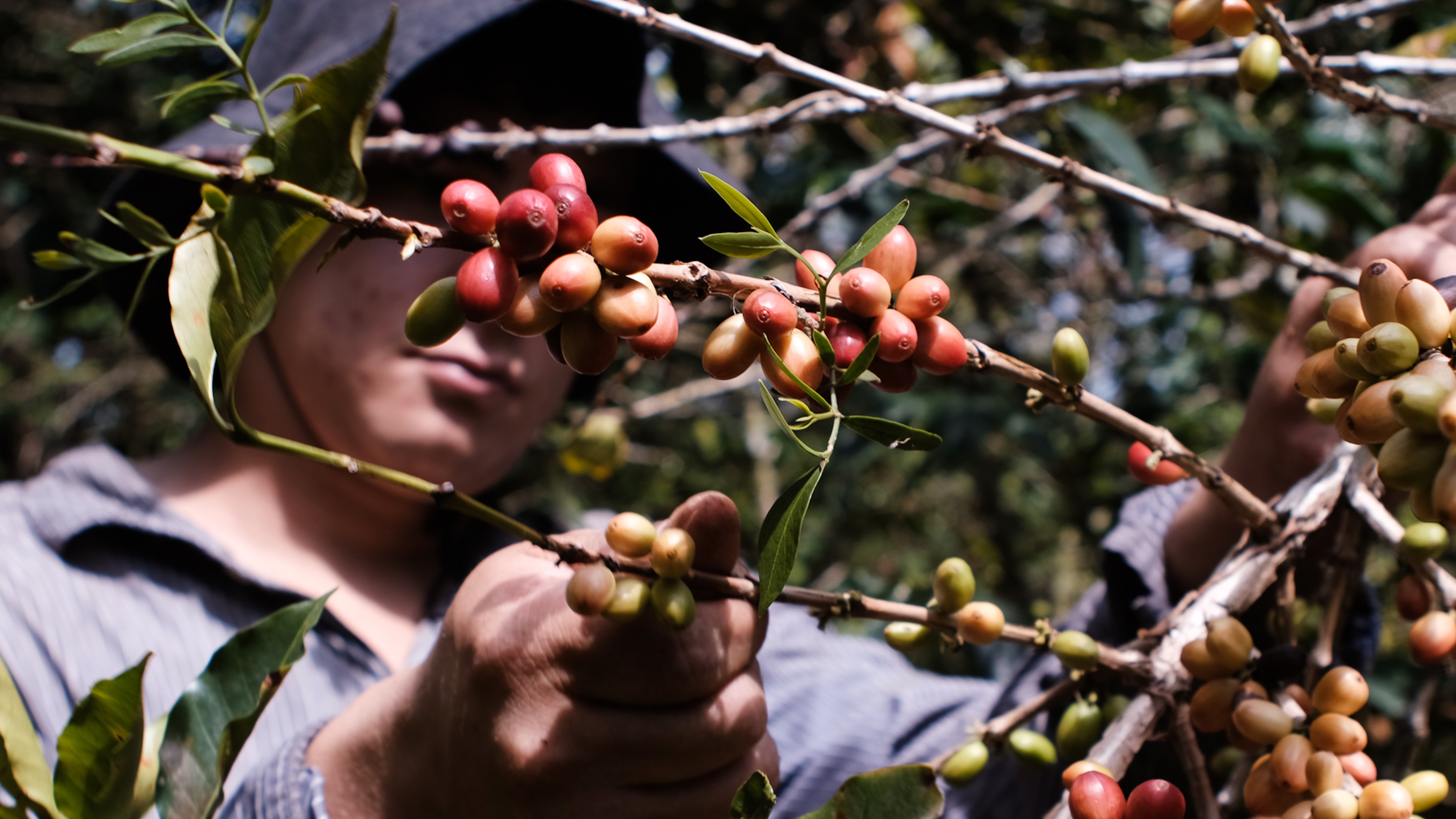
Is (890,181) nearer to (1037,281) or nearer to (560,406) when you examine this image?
(560,406)

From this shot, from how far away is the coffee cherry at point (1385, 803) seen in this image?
513mm

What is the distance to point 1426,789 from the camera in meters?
0.57

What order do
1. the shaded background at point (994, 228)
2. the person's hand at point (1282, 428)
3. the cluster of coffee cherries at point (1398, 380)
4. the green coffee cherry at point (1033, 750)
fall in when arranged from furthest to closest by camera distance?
1. the shaded background at point (994, 228)
2. the person's hand at point (1282, 428)
3. the green coffee cherry at point (1033, 750)
4. the cluster of coffee cherries at point (1398, 380)

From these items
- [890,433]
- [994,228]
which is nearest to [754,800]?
[890,433]

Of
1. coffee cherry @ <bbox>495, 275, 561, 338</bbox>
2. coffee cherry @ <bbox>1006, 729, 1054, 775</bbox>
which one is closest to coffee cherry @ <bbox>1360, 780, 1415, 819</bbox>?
coffee cherry @ <bbox>1006, 729, 1054, 775</bbox>

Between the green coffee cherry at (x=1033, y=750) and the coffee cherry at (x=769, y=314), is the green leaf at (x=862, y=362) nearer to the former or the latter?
the coffee cherry at (x=769, y=314)

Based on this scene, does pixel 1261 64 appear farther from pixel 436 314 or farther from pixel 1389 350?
pixel 436 314

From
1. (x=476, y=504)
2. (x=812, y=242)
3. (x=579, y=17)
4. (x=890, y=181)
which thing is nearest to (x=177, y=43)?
(x=476, y=504)

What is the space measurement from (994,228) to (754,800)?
1.56 m

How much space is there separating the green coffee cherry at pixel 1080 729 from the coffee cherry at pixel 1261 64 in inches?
19.9

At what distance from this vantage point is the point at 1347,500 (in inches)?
27.1

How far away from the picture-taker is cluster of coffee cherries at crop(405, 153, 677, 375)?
0.43 meters

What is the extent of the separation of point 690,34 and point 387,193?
0.67m

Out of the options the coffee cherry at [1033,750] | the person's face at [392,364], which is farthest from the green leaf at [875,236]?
the person's face at [392,364]
